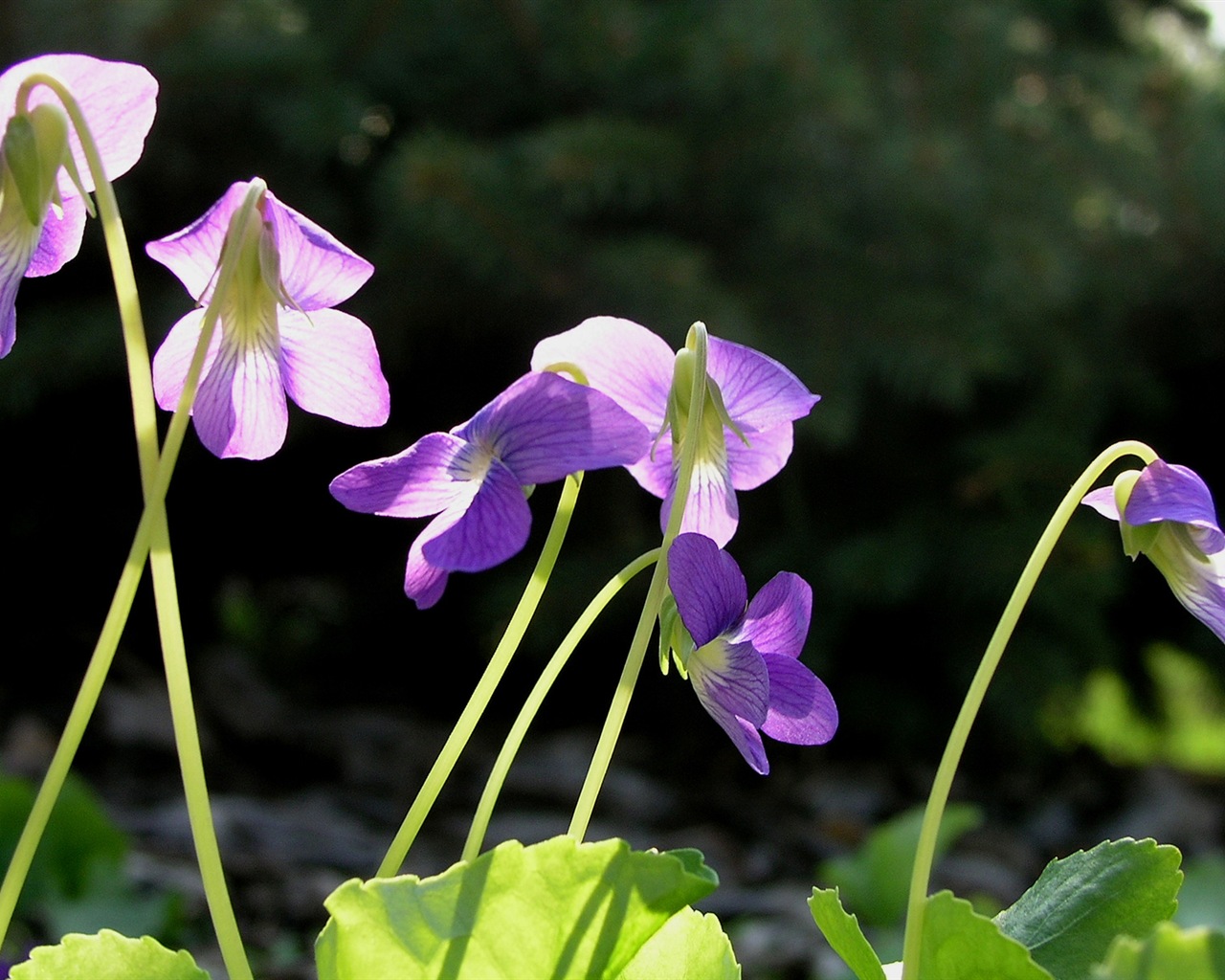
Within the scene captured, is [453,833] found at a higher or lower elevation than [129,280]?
lower

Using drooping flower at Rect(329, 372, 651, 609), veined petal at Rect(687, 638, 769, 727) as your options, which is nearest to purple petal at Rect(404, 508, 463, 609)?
drooping flower at Rect(329, 372, 651, 609)

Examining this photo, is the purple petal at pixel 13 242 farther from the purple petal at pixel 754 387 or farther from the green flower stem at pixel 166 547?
the purple petal at pixel 754 387

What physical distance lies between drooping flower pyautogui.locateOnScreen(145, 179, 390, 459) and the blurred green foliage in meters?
1.18

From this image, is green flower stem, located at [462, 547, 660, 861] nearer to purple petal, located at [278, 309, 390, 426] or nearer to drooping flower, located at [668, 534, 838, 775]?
drooping flower, located at [668, 534, 838, 775]

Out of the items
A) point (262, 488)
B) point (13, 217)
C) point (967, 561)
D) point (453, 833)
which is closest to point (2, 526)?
point (262, 488)

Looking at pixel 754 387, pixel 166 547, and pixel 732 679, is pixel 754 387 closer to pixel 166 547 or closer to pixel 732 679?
pixel 732 679

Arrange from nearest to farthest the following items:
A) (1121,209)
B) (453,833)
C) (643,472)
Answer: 1. (643,472)
2. (453,833)
3. (1121,209)

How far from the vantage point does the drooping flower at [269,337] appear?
0.51 meters

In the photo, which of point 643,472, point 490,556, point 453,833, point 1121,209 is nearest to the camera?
point 490,556

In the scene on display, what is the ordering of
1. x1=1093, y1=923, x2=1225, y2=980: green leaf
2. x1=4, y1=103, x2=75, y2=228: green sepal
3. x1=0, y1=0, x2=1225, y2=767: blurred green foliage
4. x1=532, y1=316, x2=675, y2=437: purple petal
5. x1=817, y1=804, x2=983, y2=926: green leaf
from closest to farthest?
x1=1093, y1=923, x2=1225, y2=980: green leaf, x1=4, y1=103, x2=75, y2=228: green sepal, x1=532, y1=316, x2=675, y2=437: purple petal, x1=817, y1=804, x2=983, y2=926: green leaf, x1=0, y1=0, x2=1225, y2=767: blurred green foliage

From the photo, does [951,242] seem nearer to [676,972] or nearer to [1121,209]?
[1121,209]

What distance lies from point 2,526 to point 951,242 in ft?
5.51

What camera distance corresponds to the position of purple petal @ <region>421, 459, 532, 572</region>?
435 mm

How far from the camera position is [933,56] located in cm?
201
